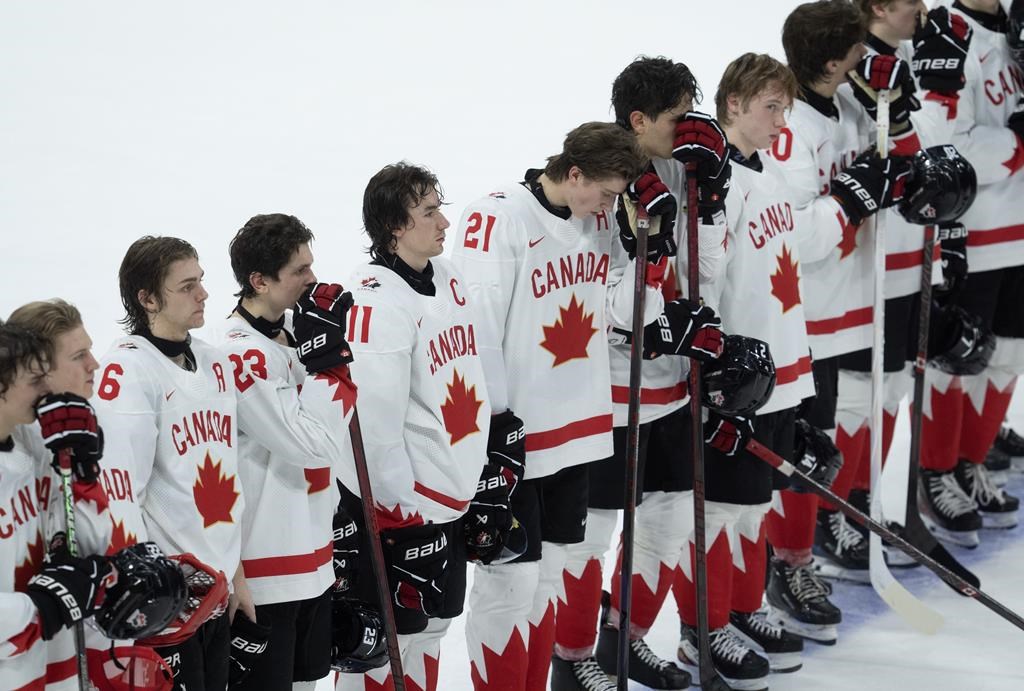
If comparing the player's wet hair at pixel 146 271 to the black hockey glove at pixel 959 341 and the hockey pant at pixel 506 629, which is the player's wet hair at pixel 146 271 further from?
the black hockey glove at pixel 959 341

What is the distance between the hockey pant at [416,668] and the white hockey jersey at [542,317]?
0.42 m

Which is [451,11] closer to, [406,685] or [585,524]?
[585,524]

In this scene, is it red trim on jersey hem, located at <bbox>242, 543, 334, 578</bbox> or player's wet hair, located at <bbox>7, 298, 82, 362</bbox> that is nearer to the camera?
player's wet hair, located at <bbox>7, 298, 82, 362</bbox>

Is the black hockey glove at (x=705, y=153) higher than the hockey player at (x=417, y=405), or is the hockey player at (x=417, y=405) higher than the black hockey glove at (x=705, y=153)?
the black hockey glove at (x=705, y=153)

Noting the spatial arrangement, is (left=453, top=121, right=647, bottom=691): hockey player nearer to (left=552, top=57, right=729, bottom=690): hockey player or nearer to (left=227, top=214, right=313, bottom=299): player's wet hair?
(left=552, top=57, right=729, bottom=690): hockey player

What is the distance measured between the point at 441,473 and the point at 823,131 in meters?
1.70

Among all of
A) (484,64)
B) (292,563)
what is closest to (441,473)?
(292,563)

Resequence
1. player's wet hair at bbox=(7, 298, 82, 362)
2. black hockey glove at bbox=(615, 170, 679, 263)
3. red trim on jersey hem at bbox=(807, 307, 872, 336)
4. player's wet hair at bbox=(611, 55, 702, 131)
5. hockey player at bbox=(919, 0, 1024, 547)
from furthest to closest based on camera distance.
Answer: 1. hockey player at bbox=(919, 0, 1024, 547)
2. red trim on jersey hem at bbox=(807, 307, 872, 336)
3. player's wet hair at bbox=(611, 55, 702, 131)
4. black hockey glove at bbox=(615, 170, 679, 263)
5. player's wet hair at bbox=(7, 298, 82, 362)

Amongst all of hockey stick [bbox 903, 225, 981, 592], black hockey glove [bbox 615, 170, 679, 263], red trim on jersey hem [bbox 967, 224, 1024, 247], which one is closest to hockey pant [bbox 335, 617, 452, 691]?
black hockey glove [bbox 615, 170, 679, 263]

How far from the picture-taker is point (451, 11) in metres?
6.65

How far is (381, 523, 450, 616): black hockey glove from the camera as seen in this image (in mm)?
3082

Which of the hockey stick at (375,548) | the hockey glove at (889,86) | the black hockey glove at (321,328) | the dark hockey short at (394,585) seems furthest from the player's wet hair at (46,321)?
the hockey glove at (889,86)

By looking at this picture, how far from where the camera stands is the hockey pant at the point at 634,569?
145 inches

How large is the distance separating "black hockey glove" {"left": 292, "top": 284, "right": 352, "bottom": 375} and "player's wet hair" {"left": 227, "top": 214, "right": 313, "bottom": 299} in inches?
6.2
